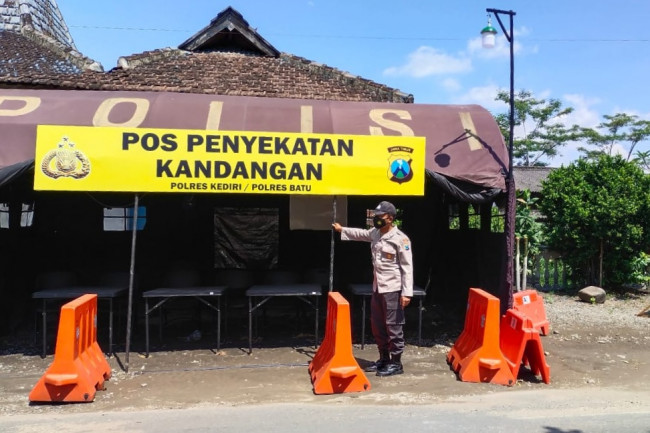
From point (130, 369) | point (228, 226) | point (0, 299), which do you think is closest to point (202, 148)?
point (130, 369)

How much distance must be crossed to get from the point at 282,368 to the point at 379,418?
1.90m

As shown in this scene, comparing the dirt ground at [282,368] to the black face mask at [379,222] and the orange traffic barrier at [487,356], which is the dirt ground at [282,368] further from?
the black face mask at [379,222]

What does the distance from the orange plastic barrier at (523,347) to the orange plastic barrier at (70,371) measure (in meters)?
4.49

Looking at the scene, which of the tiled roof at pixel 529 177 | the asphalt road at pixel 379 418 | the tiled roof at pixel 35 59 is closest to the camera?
the asphalt road at pixel 379 418

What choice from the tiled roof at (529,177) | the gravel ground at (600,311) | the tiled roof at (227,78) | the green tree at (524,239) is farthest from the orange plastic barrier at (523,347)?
the tiled roof at (529,177)

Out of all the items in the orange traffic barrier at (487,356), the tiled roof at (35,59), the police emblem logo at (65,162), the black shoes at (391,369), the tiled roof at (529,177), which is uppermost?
the tiled roof at (35,59)

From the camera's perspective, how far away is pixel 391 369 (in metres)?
5.73

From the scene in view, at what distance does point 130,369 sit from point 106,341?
5.61 ft

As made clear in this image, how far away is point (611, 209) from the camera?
1117 cm

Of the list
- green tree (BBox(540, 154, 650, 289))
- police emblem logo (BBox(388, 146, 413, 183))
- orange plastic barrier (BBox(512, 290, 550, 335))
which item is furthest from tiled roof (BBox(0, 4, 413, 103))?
orange plastic barrier (BBox(512, 290, 550, 335))

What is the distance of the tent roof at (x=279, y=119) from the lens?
661 centimetres

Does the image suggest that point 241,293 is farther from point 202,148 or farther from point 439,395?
point 439,395

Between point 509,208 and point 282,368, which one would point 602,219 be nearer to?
point 509,208

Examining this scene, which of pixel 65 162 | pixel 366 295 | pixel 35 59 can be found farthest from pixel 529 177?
pixel 65 162
